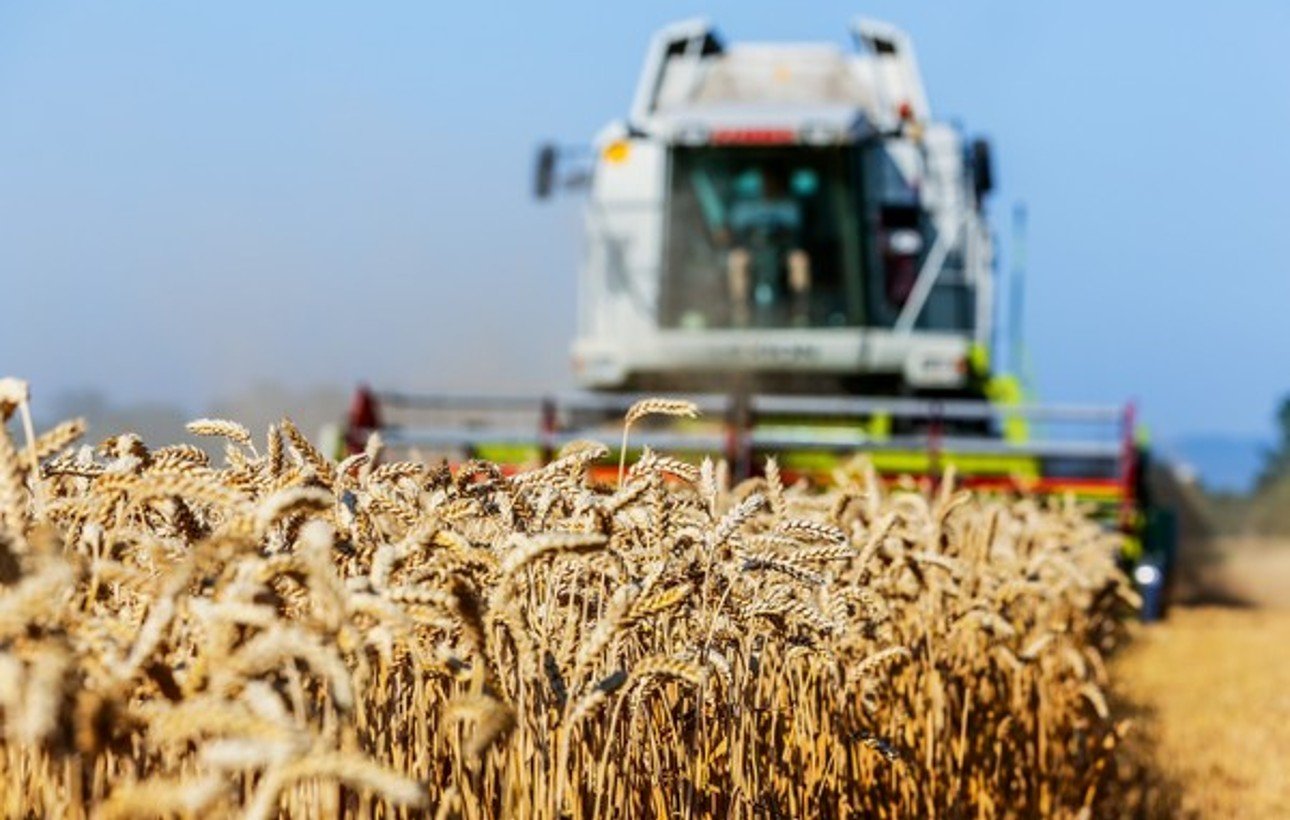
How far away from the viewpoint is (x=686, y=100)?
17.0 meters

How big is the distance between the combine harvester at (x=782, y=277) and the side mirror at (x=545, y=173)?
20 mm

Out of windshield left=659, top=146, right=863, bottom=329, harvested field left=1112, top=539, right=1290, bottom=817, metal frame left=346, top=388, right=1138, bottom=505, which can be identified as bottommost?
harvested field left=1112, top=539, right=1290, bottom=817

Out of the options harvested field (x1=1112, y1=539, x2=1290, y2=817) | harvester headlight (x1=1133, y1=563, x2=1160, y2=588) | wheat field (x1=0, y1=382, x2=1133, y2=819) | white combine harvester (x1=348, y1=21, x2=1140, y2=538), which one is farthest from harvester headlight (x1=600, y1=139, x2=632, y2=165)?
wheat field (x1=0, y1=382, x2=1133, y2=819)

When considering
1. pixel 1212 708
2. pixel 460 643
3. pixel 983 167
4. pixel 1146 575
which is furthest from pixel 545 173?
pixel 460 643

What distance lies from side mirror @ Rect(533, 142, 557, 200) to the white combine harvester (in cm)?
2

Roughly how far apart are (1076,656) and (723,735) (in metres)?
2.71

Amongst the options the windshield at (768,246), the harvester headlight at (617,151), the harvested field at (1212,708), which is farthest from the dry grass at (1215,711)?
the harvester headlight at (617,151)

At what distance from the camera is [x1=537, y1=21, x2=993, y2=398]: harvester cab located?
16.0 meters

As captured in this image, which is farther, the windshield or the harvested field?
the windshield

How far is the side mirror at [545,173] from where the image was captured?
50.4 feet

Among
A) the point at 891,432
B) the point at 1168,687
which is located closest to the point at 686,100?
the point at 891,432

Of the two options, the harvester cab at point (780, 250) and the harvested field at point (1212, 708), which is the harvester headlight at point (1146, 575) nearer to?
the harvested field at point (1212, 708)

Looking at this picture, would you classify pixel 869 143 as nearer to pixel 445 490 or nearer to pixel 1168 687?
pixel 1168 687

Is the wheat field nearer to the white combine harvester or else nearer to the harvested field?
the harvested field
